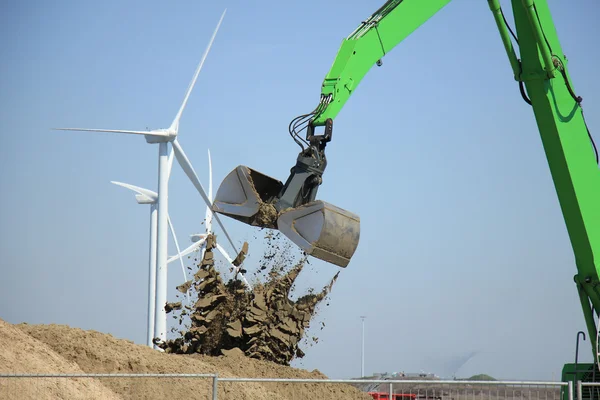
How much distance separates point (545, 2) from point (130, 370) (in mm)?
10062

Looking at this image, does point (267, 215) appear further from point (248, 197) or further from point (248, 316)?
point (248, 316)

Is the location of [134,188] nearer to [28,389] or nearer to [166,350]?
[166,350]

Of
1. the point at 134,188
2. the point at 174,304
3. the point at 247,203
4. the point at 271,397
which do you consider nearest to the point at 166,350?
the point at 174,304

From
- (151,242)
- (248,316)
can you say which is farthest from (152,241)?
(248,316)

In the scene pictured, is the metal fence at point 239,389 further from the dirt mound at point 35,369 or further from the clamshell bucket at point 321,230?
the clamshell bucket at point 321,230

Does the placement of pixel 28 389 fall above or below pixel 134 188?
below

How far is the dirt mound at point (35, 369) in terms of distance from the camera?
1341 centimetres

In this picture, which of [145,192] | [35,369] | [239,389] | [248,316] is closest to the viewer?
[35,369]

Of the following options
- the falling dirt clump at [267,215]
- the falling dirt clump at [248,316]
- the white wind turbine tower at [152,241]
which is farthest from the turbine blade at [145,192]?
the falling dirt clump at [267,215]

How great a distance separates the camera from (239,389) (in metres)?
15.1

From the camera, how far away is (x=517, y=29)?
639 inches

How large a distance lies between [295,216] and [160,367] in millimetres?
4052

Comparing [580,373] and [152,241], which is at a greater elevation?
[152,241]

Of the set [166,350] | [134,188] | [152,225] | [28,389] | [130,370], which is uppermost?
[134,188]
